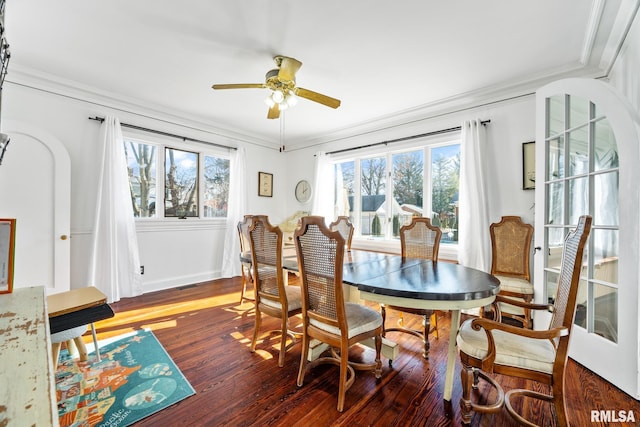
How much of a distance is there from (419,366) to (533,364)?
0.84 m

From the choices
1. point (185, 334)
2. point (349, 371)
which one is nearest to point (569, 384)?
point (349, 371)

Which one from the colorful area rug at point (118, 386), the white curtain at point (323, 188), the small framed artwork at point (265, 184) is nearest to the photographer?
the colorful area rug at point (118, 386)

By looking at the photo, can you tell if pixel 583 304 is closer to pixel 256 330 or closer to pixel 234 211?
pixel 256 330

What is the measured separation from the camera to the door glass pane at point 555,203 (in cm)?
228

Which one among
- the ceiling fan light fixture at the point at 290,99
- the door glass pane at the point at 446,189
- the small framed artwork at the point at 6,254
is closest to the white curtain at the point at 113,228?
the ceiling fan light fixture at the point at 290,99

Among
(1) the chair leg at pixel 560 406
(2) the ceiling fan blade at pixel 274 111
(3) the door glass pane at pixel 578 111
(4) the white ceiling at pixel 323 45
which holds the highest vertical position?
(4) the white ceiling at pixel 323 45

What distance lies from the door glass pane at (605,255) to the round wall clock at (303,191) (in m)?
3.91

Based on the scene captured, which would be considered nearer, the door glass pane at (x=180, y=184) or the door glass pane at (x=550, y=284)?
the door glass pane at (x=550, y=284)

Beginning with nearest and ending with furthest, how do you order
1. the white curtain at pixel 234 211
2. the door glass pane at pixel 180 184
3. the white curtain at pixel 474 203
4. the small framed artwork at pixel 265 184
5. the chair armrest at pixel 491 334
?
the chair armrest at pixel 491 334 < the white curtain at pixel 474 203 < the door glass pane at pixel 180 184 < the white curtain at pixel 234 211 < the small framed artwork at pixel 265 184

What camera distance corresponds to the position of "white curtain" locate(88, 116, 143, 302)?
10.7 ft

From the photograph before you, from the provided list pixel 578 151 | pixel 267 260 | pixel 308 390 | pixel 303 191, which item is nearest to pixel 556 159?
pixel 578 151

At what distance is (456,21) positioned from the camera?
2.02m

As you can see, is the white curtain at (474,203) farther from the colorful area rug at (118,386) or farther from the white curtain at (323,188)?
the colorful area rug at (118,386)

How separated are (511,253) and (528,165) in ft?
3.19
